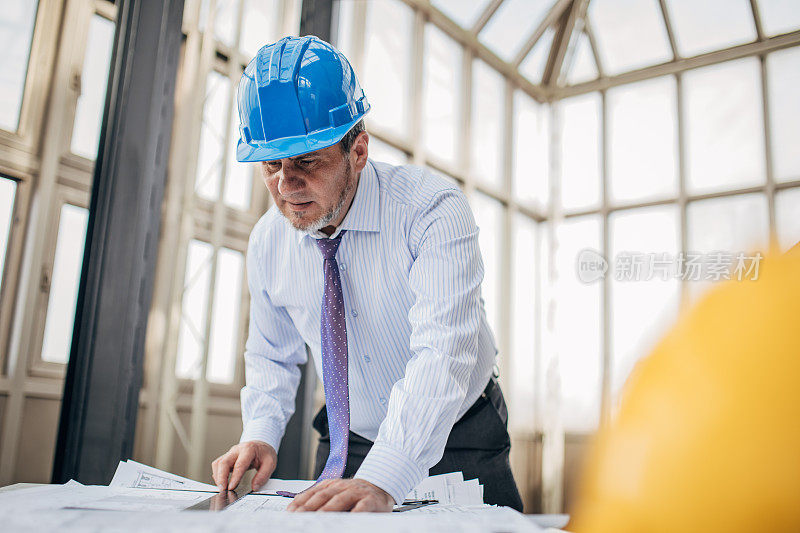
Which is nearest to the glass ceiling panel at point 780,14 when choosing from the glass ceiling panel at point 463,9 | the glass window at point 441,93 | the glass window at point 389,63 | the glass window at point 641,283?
the glass window at point 641,283

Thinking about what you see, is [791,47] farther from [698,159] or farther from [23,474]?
[23,474]

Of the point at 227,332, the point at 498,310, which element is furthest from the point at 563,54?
the point at 227,332

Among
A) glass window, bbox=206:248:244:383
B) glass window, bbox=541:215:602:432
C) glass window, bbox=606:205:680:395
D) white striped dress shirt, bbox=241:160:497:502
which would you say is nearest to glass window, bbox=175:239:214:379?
glass window, bbox=206:248:244:383

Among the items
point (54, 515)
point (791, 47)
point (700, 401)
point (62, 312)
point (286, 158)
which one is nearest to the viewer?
point (54, 515)

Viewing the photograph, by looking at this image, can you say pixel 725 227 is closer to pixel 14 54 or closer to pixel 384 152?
pixel 384 152

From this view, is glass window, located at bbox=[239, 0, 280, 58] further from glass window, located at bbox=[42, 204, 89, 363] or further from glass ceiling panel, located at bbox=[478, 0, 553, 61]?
glass ceiling panel, located at bbox=[478, 0, 553, 61]

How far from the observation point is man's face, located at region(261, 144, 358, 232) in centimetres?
123

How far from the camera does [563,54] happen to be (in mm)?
6484

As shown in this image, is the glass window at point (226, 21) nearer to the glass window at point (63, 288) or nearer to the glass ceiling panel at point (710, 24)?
the glass window at point (63, 288)

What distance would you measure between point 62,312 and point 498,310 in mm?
4034

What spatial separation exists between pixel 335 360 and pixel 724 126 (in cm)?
568

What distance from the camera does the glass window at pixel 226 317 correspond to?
10.7 feet

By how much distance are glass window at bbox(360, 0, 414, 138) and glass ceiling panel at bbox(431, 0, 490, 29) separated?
407mm

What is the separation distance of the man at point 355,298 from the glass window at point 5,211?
4.71 ft
